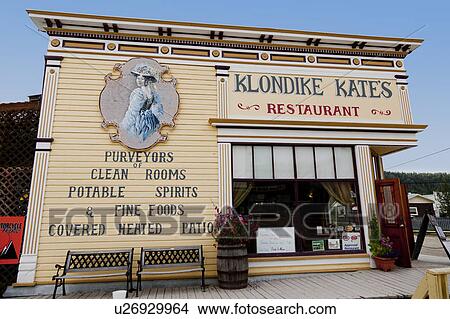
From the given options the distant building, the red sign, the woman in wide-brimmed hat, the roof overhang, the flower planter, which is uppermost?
the roof overhang

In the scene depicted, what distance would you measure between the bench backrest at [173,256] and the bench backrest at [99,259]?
414mm

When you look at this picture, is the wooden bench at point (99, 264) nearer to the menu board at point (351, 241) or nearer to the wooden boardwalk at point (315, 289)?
the wooden boardwalk at point (315, 289)

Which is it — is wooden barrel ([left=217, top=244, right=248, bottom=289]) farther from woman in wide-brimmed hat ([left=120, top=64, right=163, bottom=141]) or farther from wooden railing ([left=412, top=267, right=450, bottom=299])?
wooden railing ([left=412, top=267, right=450, bottom=299])

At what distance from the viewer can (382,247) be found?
7.01m

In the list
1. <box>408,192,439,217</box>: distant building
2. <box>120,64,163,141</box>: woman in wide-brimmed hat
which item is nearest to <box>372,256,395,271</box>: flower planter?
<box>120,64,163,141</box>: woman in wide-brimmed hat

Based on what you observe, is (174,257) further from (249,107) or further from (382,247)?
(382,247)

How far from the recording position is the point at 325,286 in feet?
19.1

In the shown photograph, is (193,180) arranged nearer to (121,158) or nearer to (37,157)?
(121,158)

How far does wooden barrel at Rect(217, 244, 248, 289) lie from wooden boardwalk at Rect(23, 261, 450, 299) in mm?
162

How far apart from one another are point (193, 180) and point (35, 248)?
3533mm

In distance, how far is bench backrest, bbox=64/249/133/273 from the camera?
19.8 ft

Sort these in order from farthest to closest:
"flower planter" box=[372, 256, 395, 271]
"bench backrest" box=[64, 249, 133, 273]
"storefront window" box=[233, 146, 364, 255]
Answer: "storefront window" box=[233, 146, 364, 255], "flower planter" box=[372, 256, 395, 271], "bench backrest" box=[64, 249, 133, 273]

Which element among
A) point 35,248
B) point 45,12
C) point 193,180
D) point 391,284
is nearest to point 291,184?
point 193,180

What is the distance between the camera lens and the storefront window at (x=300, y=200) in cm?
716
